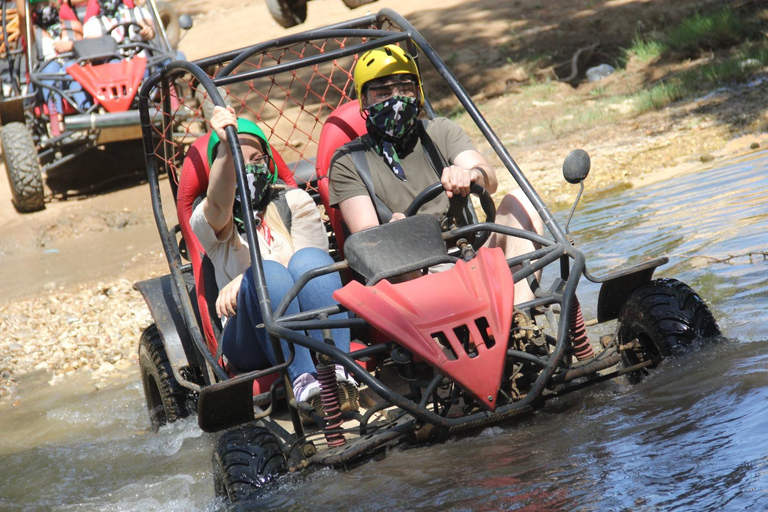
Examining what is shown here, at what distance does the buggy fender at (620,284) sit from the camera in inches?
146

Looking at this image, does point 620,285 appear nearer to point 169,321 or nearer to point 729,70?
point 169,321


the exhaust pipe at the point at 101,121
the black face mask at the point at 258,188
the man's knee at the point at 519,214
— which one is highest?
the exhaust pipe at the point at 101,121

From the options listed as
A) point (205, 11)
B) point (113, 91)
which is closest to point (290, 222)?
point (113, 91)

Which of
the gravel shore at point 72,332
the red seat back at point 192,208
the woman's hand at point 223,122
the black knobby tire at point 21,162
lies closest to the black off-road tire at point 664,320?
the woman's hand at point 223,122

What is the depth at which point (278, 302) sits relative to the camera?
377 centimetres

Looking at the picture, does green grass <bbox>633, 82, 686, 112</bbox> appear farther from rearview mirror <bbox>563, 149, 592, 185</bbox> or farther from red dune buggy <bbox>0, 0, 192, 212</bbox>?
rearview mirror <bbox>563, 149, 592, 185</bbox>

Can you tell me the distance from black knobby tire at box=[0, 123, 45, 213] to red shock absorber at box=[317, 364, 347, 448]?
300 inches

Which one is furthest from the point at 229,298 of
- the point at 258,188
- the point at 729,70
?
the point at 729,70

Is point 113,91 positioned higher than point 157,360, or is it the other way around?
point 113,91

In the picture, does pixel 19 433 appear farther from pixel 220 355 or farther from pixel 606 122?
pixel 606 122

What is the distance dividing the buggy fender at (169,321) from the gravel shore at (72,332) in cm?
166

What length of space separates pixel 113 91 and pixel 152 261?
2.35 metres

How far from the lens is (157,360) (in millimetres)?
4859

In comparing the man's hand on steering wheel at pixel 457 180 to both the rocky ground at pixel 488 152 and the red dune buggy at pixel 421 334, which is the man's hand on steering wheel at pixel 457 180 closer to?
the red dune buggy at pixel 421 334
